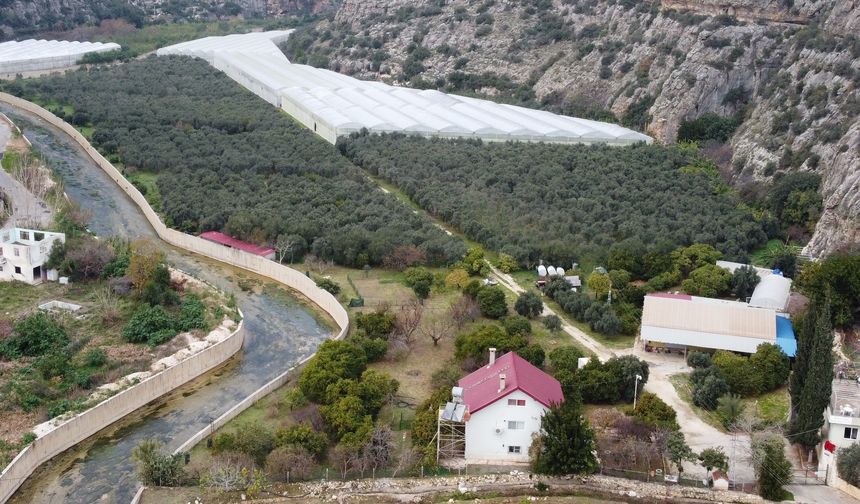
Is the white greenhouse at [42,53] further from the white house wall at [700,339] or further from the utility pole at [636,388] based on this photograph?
the utility pole at [636,388]

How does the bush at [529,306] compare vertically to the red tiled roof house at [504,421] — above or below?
above

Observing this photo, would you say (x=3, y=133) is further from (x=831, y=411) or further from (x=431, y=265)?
(x=831, y=411)

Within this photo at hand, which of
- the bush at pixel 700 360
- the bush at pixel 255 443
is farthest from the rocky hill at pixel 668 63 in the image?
the bush at pixel 255 443

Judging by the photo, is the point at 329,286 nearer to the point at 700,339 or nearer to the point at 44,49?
the point at 700,339

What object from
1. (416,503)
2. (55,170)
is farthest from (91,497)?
(55,170)

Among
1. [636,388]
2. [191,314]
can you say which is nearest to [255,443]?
[191,314]
